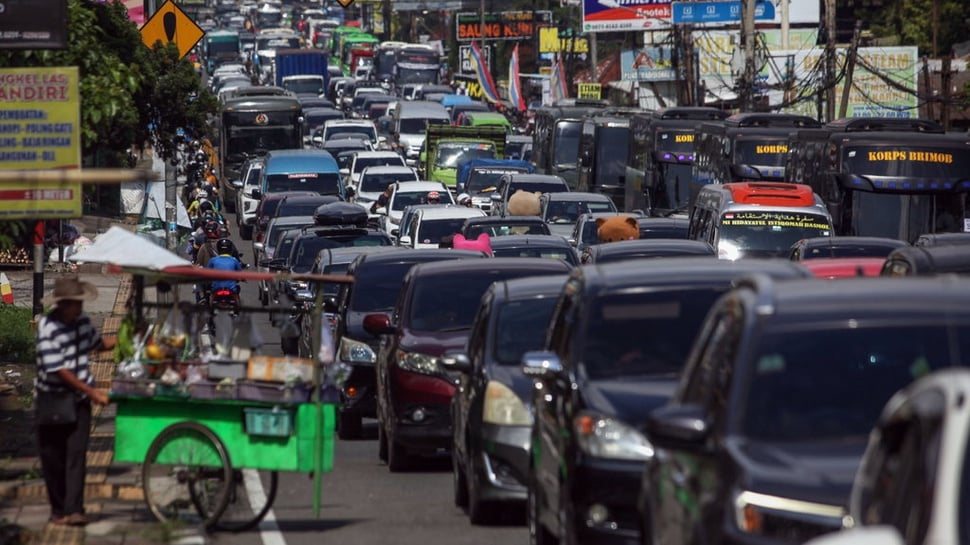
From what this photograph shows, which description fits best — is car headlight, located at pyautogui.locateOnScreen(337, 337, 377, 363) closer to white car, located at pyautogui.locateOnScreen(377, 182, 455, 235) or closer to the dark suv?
the dark suv

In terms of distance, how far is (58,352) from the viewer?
Result: 36.7 ft

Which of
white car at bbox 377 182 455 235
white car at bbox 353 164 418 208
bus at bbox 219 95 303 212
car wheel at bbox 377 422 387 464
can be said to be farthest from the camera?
bus at bbox 219 95 303 212

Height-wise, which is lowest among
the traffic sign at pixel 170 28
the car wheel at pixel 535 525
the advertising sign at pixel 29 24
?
the car wheel at pixel 535 525

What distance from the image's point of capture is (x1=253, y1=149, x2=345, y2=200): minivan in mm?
43031

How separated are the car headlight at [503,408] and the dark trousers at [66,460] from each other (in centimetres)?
247

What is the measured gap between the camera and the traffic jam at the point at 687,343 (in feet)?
20.6

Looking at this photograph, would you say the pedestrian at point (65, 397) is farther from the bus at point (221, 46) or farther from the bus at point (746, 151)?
the bus at point (221, 46)

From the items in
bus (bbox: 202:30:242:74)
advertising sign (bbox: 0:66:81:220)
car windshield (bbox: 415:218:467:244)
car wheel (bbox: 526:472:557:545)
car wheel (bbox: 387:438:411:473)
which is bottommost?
car wheel (bbox: 387:438:411:473)

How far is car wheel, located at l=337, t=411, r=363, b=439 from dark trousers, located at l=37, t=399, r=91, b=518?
5.77 meters

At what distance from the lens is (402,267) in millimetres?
18297

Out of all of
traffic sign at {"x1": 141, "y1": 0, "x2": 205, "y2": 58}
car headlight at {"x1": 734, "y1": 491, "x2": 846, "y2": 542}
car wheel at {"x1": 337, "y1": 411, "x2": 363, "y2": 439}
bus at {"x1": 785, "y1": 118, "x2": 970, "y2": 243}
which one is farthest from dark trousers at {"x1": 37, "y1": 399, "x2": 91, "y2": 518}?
bus at {"x1": 785, "y1": 118, "x2": 970, "y2": 243}

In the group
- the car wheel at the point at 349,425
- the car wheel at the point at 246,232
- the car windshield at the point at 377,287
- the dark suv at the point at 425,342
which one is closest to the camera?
the dark suv at the point at 425,342

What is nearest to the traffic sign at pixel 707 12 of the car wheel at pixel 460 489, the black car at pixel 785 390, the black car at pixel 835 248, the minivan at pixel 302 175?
the minivan at pixel 302 175

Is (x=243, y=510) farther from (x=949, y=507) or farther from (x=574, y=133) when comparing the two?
(x=574, y=133)
